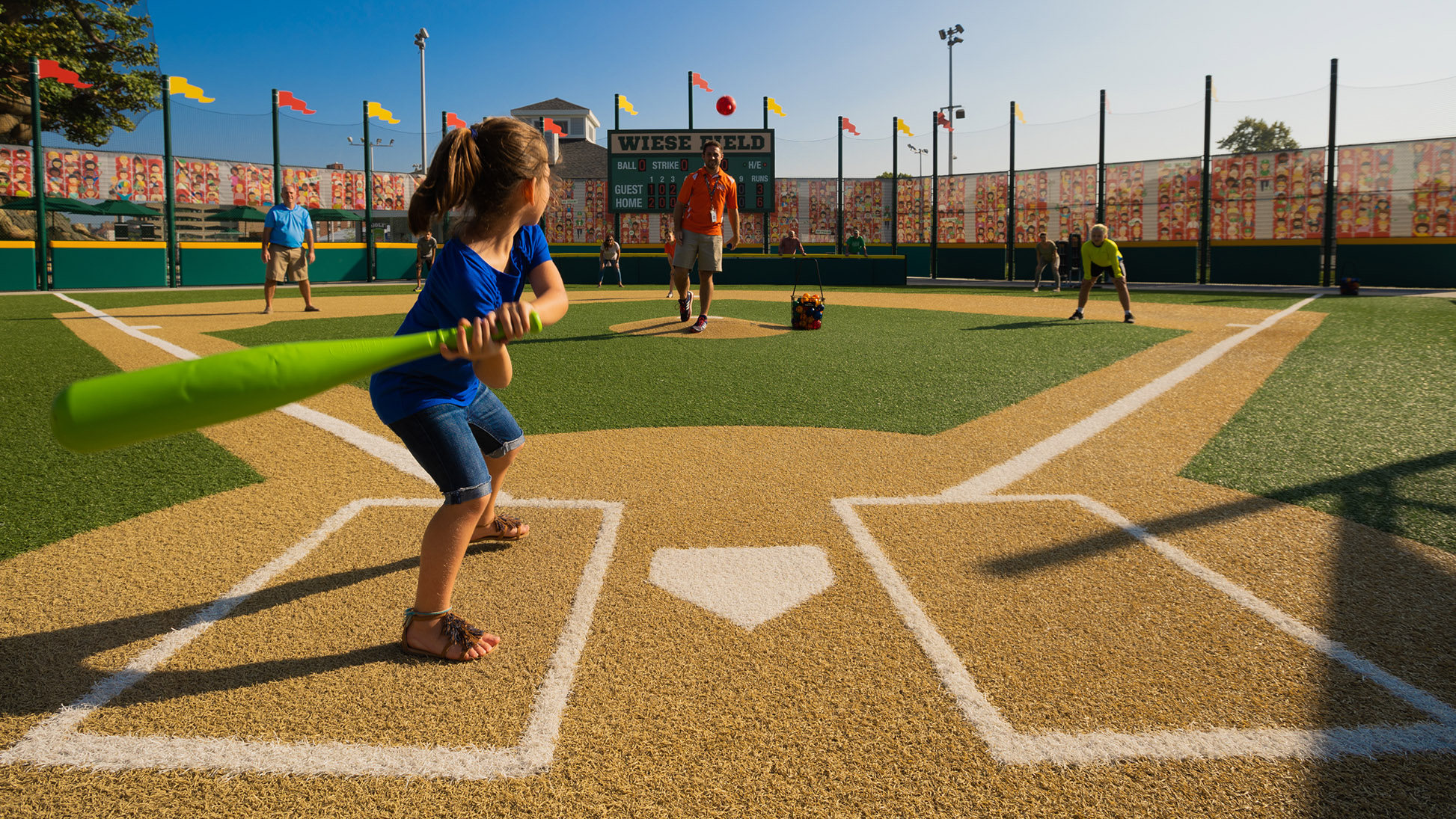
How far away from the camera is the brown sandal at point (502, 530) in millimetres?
3473

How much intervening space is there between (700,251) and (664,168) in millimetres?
15557

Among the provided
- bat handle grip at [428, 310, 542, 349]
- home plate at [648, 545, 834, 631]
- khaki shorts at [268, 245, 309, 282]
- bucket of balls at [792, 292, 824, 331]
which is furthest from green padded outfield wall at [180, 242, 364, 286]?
bat handle grip at [428, 310, 542, 349]

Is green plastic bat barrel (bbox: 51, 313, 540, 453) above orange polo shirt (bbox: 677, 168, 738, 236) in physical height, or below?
below

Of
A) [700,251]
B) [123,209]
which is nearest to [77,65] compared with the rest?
[123,209]

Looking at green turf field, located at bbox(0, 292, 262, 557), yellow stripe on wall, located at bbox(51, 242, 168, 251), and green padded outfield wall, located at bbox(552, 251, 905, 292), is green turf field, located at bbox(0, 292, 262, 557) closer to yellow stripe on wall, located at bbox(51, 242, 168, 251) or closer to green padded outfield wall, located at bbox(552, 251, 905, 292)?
green padded outfield wall, located at bbox(552, 251, 905, 292)

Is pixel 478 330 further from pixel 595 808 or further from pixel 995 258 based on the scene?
pixel 995 258

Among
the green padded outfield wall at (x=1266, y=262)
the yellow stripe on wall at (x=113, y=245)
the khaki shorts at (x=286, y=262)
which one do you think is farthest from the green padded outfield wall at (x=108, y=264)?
the green padded outfield wall at (x=1266, y=262)

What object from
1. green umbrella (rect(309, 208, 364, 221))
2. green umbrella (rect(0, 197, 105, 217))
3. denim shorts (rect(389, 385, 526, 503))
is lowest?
denim shorts (rect(389, 385, 526, 503))

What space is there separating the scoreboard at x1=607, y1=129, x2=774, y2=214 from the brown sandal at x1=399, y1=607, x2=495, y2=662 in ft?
78.5

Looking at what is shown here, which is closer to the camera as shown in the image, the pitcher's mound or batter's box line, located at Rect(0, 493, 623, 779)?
batter's box line, located at Rect(0, 493, 623, 779)

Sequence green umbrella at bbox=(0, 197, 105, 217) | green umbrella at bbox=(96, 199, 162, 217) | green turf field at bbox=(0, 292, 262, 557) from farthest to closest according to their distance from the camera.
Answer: green umbrella at bbox=(96, 199, 162, 217) < green umbrella at bbox=(0, 197, 105, 217) < green turf field at bbox=(0, 292, 262, 557)

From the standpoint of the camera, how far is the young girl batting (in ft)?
8.34

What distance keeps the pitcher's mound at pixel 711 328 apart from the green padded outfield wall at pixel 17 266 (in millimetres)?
18692

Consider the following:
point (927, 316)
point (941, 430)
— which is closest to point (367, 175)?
point (927, 316)
